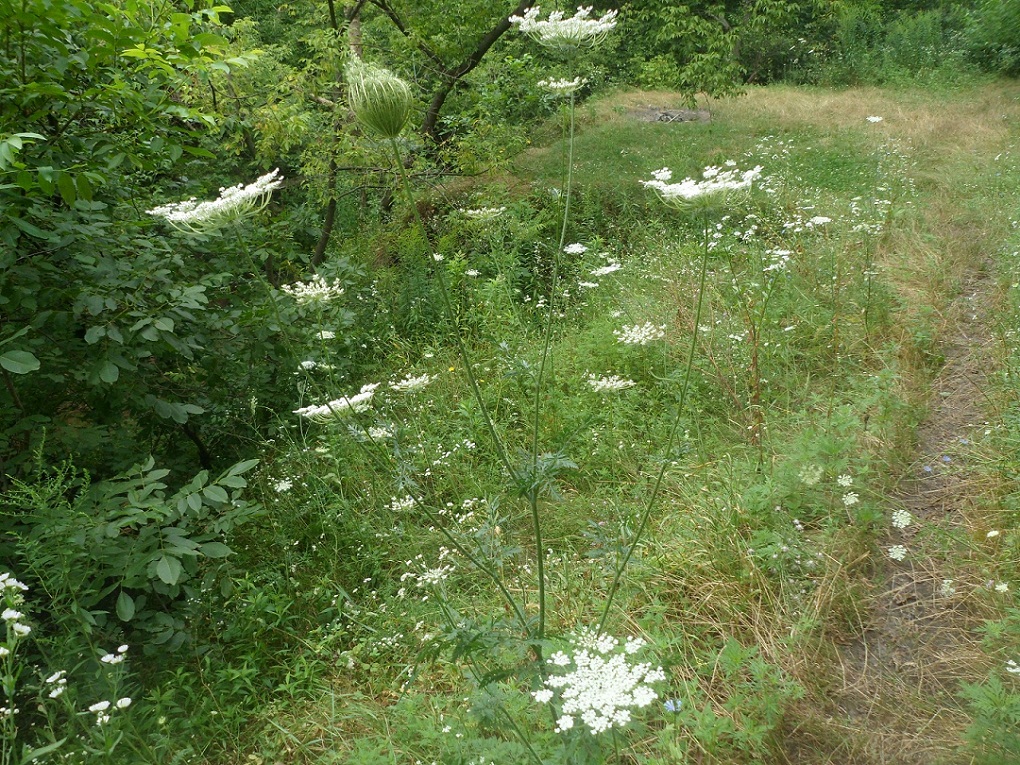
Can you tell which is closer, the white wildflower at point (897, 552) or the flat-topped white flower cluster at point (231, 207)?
the flat-topped white flower cluster at point (231, 207)

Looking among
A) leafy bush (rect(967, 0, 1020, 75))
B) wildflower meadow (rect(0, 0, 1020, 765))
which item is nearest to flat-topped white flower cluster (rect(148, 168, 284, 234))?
wildflower meadow (rect(0, 0, 1020, 765))

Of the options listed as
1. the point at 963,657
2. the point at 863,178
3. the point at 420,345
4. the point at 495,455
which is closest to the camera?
the point at 963,657

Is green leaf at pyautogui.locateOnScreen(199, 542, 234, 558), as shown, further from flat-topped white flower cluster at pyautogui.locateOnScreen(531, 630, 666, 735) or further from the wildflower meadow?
flat-topped white flower cluster at pyautogui.locateOnScreen(531, 630, 666, 735)

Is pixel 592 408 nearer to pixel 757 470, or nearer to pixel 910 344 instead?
pixel 757 470

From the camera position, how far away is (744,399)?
406 centimetres

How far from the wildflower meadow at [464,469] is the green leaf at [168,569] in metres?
0.01

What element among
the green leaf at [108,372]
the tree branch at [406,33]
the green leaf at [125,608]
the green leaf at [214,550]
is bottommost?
the green leaf at [125,608]

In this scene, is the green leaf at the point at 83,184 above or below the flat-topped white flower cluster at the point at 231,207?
below

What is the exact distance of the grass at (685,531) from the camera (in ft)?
7.72

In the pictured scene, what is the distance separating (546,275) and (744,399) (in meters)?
3.60

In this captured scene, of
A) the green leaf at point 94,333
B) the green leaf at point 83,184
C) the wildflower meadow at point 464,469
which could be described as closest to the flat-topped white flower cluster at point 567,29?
the wildflower meadow at point 464,469

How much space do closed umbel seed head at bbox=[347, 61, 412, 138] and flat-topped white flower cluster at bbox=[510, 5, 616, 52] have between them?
28.0 inches

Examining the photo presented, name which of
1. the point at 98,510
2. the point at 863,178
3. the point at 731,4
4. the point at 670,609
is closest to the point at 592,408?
the point at 670,609

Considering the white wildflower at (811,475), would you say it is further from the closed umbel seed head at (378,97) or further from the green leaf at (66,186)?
the green leaf at (66,186)
